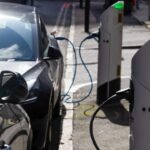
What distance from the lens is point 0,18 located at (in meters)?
6.91

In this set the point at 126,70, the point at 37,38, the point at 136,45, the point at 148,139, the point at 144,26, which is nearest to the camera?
the point at 148,139

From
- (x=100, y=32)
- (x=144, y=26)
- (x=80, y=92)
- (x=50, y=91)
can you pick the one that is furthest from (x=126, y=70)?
(x=144, y=26)

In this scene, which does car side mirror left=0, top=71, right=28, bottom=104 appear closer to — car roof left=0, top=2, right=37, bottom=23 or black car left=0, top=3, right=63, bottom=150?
black car left=0, top=3, right=63, bottom=150

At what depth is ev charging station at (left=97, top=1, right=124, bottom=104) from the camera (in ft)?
28.7

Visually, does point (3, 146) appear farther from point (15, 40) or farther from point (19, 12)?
point (19, 12)

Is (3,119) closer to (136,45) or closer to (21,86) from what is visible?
(21,86)

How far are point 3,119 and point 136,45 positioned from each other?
1291 cm

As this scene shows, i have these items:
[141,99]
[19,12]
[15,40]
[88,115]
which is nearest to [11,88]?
[141,99]

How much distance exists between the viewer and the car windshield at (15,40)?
6.34 meters

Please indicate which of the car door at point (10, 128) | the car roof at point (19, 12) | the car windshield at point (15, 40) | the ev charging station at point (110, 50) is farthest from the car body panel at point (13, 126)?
the ev charging station at point (110, 50)

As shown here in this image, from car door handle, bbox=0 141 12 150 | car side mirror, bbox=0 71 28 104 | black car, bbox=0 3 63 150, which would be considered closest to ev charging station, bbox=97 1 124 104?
black car, bbox=0 3 63 150

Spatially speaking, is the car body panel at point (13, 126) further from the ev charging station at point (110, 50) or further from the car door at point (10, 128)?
the ev charging station at point (110, 50)

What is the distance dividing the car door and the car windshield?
243 centimetres

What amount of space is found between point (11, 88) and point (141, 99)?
815mm
